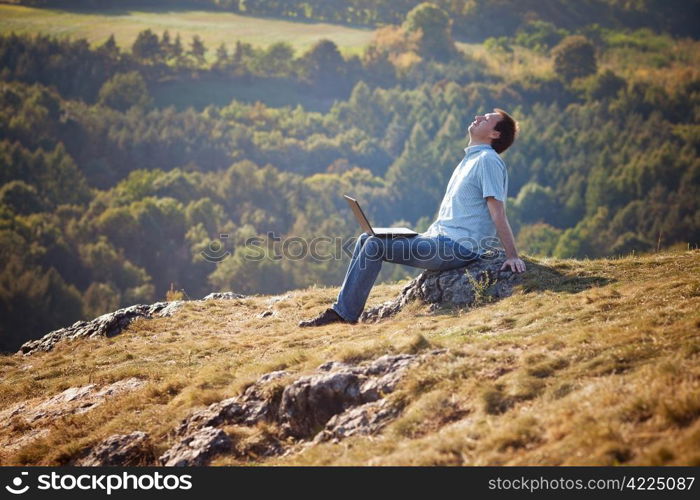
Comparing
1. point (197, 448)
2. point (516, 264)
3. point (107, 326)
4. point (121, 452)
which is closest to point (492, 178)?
point (516, 264)

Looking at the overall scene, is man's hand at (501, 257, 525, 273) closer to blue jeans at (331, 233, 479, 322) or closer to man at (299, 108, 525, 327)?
man at (299, 108, 525, 327)

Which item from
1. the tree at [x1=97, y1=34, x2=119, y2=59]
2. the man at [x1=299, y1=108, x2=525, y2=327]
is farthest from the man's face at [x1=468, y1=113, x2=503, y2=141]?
the tree at [x1=97, y1=34, x2=119, y2=59]

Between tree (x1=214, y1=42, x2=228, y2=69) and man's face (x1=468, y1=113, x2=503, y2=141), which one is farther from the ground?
man's face (x1=468, y1=113, x2=503, y2=141)

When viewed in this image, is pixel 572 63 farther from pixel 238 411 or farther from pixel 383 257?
pixel 238 411

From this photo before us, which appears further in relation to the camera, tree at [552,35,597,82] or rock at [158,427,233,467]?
tree at [552,35,597,82]

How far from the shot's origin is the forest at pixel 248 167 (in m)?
113

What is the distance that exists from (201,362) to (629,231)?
414 feet

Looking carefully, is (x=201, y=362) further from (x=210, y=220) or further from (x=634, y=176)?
(x=634, y=176)

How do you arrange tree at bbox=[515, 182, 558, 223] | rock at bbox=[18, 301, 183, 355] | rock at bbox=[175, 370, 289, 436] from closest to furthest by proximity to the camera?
rock at bbox=[175, 370, 289, 436] < rock at bbox=[18, 301, 183, 355] < tree at bbox=[515, 182, 558, 223]

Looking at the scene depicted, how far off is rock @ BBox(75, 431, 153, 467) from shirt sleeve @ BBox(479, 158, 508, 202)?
580 cm

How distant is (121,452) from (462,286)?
18.5ft

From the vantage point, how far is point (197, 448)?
945 cm

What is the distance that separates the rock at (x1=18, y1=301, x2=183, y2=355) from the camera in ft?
55.1

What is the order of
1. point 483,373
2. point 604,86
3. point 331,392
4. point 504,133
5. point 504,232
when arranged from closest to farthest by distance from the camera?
point 483,373, point 331,392, point 504,232, point 504,133, point 604,86
